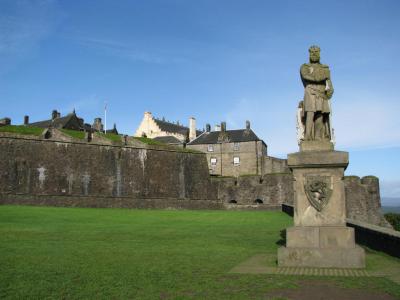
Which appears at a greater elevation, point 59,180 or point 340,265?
point 59,180

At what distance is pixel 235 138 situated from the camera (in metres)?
64.5

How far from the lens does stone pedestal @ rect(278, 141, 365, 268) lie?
8172 millimetres

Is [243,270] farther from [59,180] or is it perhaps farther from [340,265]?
[59,180]

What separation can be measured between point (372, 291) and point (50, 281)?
477 centimetres

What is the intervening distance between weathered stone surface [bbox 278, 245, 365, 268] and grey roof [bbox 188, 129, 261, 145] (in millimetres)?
54987

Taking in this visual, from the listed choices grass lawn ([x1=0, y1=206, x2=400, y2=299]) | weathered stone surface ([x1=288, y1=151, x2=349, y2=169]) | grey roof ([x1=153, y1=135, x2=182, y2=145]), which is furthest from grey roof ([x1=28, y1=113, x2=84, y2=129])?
weathered stone surface ([x1=288, y1=151, x2=349, y2=169])

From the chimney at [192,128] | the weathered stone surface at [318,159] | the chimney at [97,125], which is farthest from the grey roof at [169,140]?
the weathered stone surface at [318,159]

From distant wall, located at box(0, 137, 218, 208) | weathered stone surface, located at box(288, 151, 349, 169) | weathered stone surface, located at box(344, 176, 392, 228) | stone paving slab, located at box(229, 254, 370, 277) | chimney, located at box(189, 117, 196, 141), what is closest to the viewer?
stone paving slab, located at box(229, 254, 370, 277)

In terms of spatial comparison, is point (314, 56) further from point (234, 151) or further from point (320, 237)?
point (234, 151)

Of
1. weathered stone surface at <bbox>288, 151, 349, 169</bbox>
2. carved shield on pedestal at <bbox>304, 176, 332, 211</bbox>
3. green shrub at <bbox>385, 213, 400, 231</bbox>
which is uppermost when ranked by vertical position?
weathered stone surface at <bbox>288, 151, 349, 169</bbox>

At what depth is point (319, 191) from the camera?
8688 millimetres

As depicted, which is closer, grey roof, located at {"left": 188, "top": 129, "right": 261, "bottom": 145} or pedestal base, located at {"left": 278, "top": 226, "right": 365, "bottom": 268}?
pedestal base, located at {"left": 278, "top": 226, "right": 365, "bottom": 268}

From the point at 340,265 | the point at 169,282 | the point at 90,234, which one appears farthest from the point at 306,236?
the point at 90,234

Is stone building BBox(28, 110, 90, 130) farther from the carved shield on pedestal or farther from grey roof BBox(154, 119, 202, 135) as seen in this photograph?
the carved shield on pedestal
